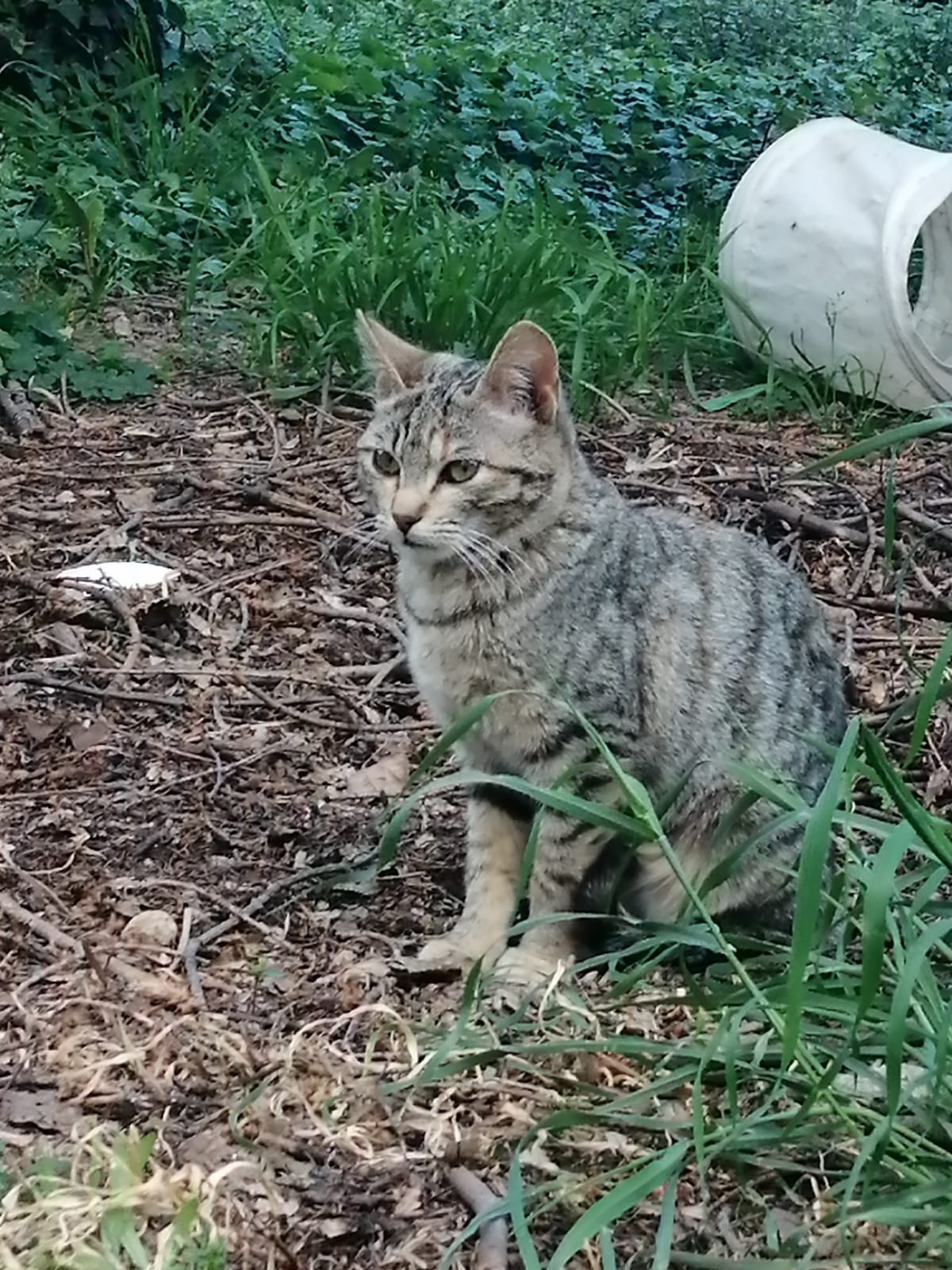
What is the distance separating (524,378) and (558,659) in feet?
1.56

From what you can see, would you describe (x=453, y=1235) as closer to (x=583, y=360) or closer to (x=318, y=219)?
(x=583, y=360)

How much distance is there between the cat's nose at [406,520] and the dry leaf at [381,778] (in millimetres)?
651

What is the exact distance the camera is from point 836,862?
2.62 metres

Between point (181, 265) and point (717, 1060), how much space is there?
4228 mm

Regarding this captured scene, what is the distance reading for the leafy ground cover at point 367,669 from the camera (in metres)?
1.93

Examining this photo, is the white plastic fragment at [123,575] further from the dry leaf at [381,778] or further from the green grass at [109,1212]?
the green grass at [109,1212]

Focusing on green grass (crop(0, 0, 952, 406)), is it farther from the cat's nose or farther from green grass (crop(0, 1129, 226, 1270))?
green grass (crop(0, 1129, 226, 1270))

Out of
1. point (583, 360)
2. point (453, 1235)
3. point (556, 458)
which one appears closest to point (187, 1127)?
point (453, 1235)

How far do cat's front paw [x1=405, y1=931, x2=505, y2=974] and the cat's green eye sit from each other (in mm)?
785

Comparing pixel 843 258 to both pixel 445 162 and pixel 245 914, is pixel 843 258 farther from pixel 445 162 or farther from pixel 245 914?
pixel 245 914

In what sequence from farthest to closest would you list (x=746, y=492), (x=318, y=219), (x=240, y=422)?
(x=318, y=219) → (x=240, y=422) → (x=746, y=492)

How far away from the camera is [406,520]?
107 inches

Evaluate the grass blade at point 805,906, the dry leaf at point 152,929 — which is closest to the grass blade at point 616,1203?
the grass blade at point 805,906

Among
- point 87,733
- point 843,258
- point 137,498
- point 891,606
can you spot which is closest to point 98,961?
point 87,733
